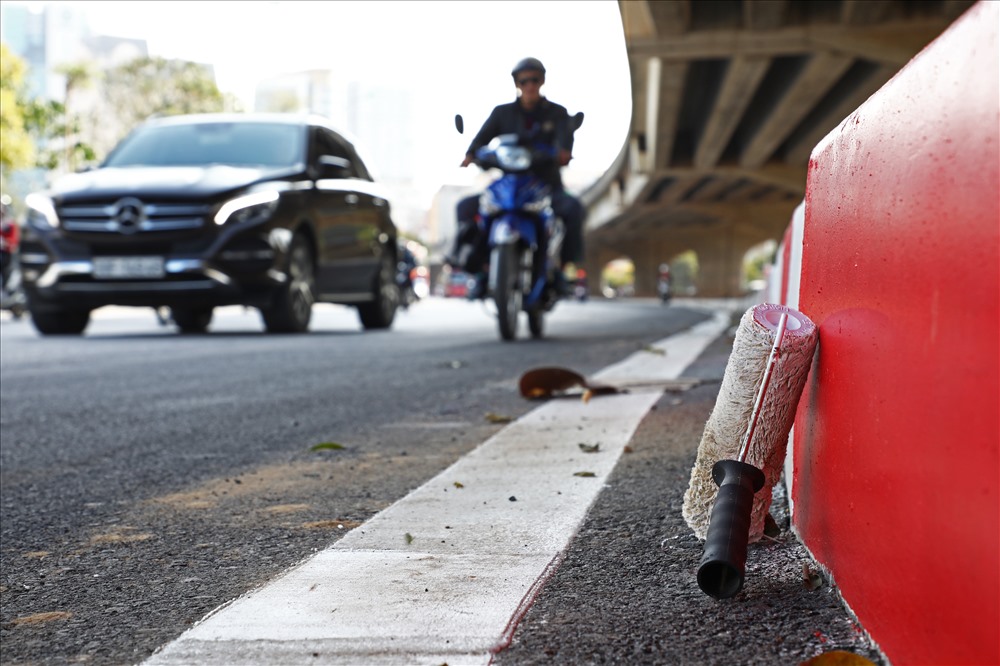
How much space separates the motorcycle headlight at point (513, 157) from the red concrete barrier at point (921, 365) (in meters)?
6.81

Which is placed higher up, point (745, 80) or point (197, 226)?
point (745, 80)

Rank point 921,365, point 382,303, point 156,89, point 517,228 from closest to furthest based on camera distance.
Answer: point 921,365, point 517,228, point 382,303, point 156,89

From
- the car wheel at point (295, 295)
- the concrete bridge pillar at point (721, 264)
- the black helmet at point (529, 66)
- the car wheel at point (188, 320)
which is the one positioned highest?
the black helmet at point (529, 66)

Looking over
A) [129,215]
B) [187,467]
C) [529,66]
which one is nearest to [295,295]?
[129,215]

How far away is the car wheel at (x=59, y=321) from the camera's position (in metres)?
9.87

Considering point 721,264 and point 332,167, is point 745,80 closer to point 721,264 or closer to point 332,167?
point 332,167

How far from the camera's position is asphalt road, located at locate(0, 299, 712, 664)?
192 centimetres

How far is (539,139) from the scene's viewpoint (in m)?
8.69

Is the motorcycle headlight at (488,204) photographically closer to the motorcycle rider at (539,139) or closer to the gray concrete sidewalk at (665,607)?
the motorcycle rider at (539,139)

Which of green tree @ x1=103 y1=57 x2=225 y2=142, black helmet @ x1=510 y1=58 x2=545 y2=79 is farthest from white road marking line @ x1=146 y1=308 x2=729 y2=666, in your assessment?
green tree @ x1=103 y1=57 x2=225 y2=142

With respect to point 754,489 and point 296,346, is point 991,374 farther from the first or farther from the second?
point 296,346

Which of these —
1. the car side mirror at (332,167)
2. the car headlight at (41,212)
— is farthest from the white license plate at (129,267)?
the car side mirror at (332,167)

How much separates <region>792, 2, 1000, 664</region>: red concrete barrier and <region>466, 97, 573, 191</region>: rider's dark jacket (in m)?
6.49

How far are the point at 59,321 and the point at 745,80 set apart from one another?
14.8 metres
